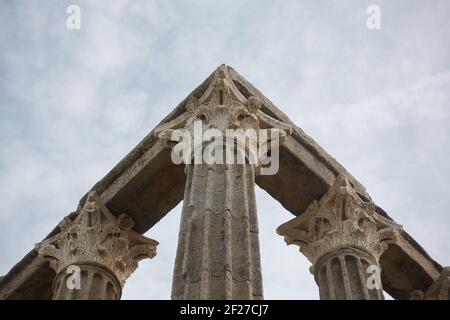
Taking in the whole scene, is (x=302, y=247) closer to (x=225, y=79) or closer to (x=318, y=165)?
(x=318, y=165)

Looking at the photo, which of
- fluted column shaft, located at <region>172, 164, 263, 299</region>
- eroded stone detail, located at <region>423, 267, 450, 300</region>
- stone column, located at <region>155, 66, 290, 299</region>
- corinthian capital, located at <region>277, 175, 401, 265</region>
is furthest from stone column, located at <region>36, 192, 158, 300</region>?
eroded stone detail, located at <region>423, 267, 450, 300</region>

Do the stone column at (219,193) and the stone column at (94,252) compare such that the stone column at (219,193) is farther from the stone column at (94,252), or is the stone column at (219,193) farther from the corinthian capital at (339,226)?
the stone column at (94,252)

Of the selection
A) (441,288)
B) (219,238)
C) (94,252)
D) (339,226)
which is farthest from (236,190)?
(441,288)

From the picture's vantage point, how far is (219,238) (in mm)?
12477

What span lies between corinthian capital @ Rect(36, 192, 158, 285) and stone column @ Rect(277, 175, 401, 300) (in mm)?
3318

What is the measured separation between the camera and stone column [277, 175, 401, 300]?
1562cm

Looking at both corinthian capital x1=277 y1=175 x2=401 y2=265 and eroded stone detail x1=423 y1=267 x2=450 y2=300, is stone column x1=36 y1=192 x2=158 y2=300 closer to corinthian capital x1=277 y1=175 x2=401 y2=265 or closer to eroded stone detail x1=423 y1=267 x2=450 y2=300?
corinthian capital x1=277 y1=175 x2=401 y2=265

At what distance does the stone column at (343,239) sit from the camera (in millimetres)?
15625

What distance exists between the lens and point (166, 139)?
→ 16891mm

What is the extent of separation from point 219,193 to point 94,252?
4.35 m

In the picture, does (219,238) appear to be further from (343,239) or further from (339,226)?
(339,226)

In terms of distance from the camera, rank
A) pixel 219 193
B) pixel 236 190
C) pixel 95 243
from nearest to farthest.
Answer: pixel 219 193, pixel 236 190, pixel 95 243
